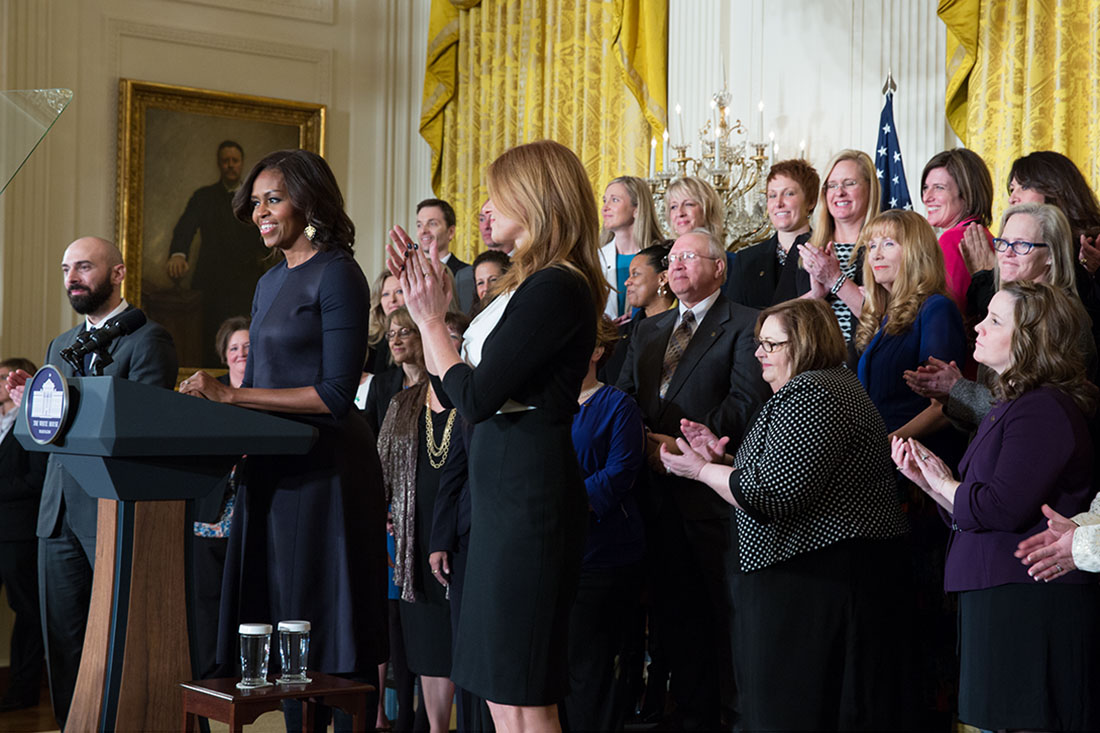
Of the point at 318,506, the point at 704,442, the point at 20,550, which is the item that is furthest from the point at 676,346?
the point at 20,550

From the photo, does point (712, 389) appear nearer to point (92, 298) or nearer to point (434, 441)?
point (434, 441)

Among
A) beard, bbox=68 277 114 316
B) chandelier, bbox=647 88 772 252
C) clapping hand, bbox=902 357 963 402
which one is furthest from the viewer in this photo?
chandelier, bbox=647 88 772 252

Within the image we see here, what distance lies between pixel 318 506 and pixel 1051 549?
183cm

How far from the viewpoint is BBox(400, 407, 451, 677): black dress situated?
457 centimetres

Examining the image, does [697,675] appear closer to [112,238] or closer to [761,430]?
[761,430]

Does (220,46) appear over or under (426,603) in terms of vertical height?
over

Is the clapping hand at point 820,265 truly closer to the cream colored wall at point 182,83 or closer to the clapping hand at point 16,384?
the clapping hand at point 16,384

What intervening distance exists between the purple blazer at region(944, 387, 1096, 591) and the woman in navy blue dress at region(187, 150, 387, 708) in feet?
5.13

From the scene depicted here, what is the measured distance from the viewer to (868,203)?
15.1 ft

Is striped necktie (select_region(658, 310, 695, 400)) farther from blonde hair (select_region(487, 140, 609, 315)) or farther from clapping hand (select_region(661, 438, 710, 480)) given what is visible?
blonde hair (select_region(487, 140, 609, 315))

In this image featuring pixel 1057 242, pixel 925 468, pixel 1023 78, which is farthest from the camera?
pixel 1023 78

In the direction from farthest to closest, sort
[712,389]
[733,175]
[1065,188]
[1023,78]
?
[733,175]
[1023,78]
[712,389]
[1065,188]

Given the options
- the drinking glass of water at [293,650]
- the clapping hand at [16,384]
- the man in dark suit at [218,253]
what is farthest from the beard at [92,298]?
the man in dark suit at [218,253]

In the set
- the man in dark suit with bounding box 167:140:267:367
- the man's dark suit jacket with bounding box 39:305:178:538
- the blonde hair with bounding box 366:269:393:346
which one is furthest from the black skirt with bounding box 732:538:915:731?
the man in dark suit with bounding box 167:140:267:367
